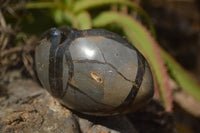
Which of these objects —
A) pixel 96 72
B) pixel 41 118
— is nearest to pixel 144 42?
pixel 96 72

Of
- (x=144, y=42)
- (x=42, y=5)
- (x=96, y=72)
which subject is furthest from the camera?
(x=42, y=5)

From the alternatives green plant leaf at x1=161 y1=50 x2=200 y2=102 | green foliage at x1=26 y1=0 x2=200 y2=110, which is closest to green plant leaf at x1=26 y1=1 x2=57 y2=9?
green foliage at x1=26 y1=0 x2=200 y2=110

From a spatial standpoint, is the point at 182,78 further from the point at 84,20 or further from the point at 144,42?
the point at 84,20

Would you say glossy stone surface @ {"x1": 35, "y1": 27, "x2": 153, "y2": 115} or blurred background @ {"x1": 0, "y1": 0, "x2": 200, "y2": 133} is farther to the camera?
blurred background @ {"x1": 0, "y1": 0, "x2": 200, "y2": 133}

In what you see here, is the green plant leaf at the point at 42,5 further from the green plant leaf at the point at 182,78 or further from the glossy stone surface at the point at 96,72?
the green plant leaf at the point at 182,78

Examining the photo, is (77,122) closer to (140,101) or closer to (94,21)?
(140,101)

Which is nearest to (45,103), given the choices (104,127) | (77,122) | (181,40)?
(77,122)

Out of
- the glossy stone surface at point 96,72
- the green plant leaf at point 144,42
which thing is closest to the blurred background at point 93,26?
the green plant leaf at point 144,42

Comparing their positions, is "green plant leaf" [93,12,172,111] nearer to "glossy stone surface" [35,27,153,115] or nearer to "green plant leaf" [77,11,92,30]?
"green plant leaf" [77,11,92,30]
